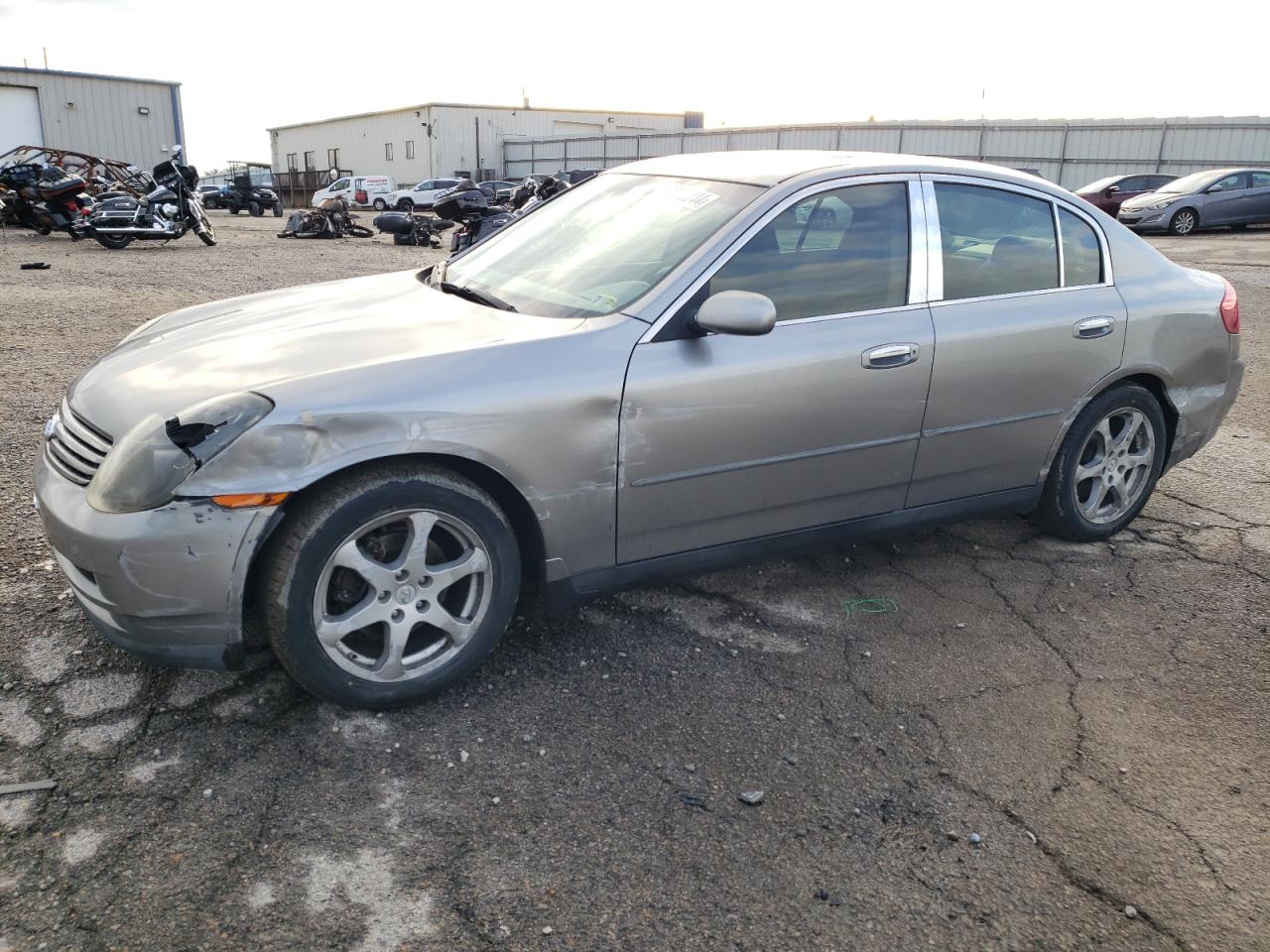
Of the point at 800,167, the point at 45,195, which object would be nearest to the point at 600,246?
the point at 800,167

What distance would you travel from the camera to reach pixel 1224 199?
2034cm

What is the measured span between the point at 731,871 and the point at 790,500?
140 centimetres

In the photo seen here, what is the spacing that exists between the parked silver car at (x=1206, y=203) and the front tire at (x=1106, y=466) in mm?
18699

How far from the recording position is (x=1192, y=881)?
2336 mm

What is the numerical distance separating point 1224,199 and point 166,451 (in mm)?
23196

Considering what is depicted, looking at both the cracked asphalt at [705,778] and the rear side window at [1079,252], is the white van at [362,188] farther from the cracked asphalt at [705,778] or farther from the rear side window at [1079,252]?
the rear side window at [1079,252]

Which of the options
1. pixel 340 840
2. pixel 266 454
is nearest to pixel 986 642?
pixel 340 840

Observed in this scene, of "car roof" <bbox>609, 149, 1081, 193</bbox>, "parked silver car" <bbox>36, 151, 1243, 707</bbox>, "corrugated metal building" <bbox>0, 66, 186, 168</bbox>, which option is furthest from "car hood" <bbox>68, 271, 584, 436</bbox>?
"corrugated metal building" <bbox>0, 66, 186, 168</bbox>

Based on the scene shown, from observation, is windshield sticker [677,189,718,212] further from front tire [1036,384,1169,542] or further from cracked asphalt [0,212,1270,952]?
front tire [1036,384,1169,542]

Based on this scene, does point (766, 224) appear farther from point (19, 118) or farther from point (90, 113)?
point (90, 113)

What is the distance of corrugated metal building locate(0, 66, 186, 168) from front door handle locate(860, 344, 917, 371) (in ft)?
122

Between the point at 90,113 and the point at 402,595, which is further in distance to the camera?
the point at 90,113

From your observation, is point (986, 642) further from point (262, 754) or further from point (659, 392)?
point (262, 754)

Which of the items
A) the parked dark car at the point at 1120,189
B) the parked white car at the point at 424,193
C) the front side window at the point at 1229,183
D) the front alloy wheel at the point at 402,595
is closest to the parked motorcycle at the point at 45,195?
the front alloy wheel at the point at 402,595
